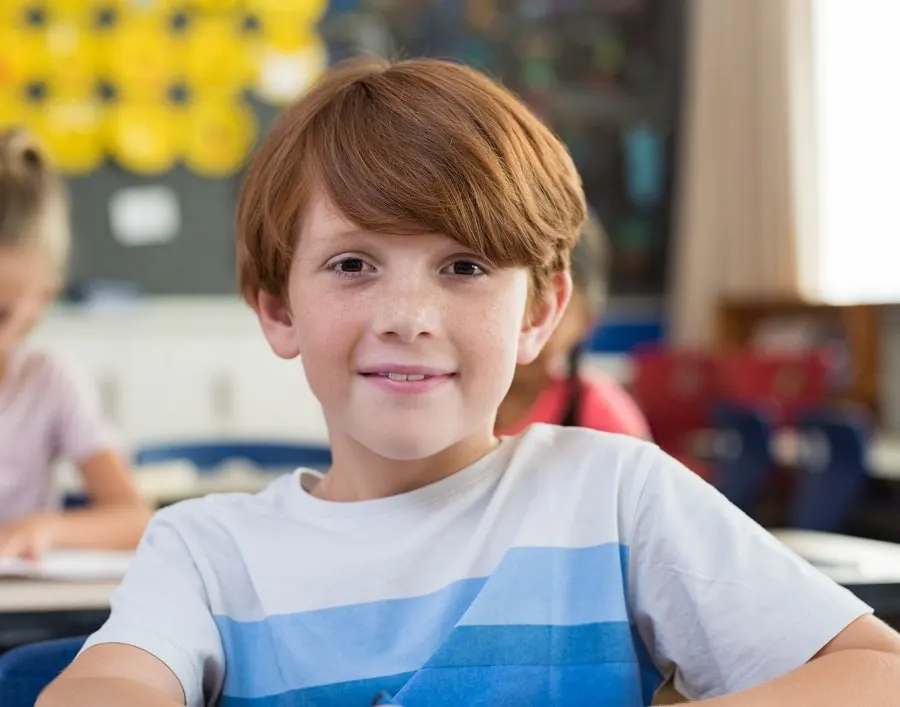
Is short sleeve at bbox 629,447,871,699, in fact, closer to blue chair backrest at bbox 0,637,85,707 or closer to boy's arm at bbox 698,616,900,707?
boy's arm at bbox 698,616,900,707

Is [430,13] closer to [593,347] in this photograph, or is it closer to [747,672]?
[593,347]

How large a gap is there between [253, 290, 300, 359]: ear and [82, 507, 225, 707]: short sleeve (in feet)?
0.56

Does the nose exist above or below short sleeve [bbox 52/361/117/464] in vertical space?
Answer: above

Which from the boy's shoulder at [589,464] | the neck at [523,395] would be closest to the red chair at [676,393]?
the neck at [523,395]

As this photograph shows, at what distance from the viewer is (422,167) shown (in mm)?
911

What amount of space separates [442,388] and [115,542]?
795 mm

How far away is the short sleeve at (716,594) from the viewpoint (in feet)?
2.91

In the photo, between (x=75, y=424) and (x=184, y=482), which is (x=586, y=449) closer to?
(x=75, y=424)

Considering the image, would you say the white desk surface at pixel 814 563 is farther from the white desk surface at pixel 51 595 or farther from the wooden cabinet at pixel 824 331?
the wooden cabinet at pixel 824 331

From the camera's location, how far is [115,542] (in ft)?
5.15

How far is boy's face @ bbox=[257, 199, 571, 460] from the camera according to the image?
922 mm

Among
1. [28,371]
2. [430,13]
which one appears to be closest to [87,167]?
[430,13]

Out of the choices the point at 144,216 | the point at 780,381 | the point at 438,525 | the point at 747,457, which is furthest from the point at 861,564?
the point at 144,216

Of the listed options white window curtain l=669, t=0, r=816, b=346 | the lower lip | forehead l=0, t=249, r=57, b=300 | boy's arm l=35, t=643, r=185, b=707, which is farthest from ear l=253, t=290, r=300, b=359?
white window curtain l=669, t=0, r=816, b=346
